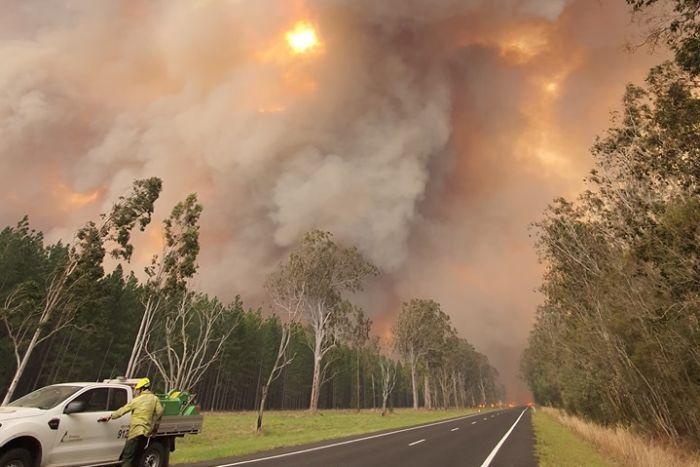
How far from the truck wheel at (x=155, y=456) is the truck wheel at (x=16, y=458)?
222cm

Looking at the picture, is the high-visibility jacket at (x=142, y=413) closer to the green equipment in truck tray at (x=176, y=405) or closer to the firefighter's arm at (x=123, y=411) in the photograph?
the firefighter's arm at (x=123, y=411)

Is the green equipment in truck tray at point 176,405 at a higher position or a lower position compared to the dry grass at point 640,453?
higher

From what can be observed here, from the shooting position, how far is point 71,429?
732 cm

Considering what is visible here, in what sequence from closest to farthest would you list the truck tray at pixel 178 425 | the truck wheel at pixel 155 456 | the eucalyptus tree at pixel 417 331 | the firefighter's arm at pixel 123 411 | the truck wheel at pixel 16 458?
the truck wheel at pixel 16 458 → the firefighter's arm at pixel 123 411 → the truck wheel at pixel 155 456 → the truck tray at pixel 178 425 → the eucalyptus tree at pixel 417 331

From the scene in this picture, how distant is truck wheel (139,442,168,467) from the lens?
836cm

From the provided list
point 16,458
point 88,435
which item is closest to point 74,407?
point 88,435

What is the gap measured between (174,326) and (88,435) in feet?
63.3

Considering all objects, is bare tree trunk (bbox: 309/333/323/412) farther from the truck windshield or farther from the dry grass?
the truck windshield

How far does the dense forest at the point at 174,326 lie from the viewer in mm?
22359

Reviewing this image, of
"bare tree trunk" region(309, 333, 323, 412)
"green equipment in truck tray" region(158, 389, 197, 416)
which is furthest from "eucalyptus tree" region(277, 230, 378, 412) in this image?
"green equipment in truck tray" region(158, 389, 197, 416)

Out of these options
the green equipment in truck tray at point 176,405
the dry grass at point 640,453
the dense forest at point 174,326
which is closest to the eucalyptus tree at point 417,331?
the dense forest at point 174,326

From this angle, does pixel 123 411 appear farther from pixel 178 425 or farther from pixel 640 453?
pixel 640 453

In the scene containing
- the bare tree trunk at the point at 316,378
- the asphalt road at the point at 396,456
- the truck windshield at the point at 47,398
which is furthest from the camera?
the bare tree trunk at the point at 316,378

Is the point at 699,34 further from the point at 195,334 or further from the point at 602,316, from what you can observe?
the point at 195,334
